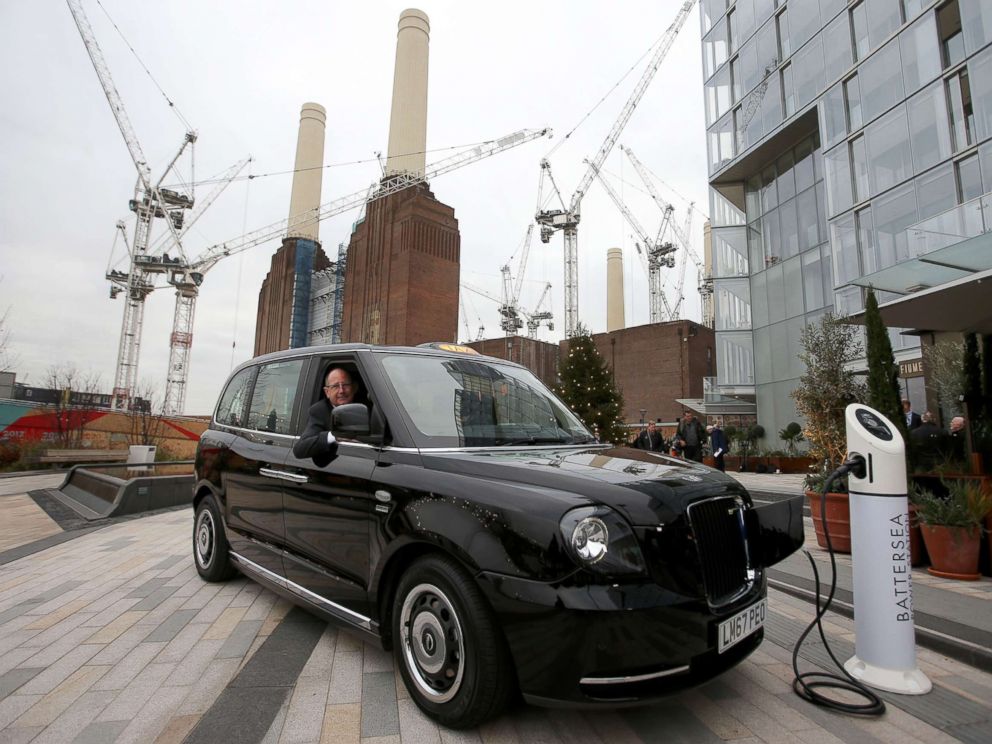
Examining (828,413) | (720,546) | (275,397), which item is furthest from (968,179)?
(275,397)

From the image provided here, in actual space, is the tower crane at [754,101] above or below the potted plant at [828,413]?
above

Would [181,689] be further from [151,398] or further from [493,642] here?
[151,398]

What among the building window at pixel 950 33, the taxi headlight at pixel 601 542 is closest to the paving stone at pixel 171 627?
the taxi headlight at pixel 601 542

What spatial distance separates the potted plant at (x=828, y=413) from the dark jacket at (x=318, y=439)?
584 cm

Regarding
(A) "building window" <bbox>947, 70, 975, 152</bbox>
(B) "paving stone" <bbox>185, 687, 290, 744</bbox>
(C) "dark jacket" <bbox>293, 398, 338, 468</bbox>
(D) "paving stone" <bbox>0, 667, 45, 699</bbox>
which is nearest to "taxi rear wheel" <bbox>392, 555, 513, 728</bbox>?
(B) "paving stone" <bbox>185, 687, 290, 744</bbox>

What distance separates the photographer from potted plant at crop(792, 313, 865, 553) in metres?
6.49

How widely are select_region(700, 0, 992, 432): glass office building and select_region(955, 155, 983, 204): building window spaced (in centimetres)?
4

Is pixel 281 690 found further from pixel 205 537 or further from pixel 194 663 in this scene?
pixel 205 537

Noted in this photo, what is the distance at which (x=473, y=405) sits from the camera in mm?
3258

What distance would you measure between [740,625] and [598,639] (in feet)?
Answer: 2.71

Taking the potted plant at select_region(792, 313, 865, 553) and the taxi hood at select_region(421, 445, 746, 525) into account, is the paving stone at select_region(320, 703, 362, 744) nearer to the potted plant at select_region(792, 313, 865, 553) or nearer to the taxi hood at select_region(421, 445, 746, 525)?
the taxi hood at select_region(421, 445, 746, 525)

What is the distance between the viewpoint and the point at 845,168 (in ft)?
67.9

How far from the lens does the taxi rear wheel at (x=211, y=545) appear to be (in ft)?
15.4

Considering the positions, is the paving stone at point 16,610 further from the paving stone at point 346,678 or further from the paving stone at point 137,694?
the paving stone at point 346,678
